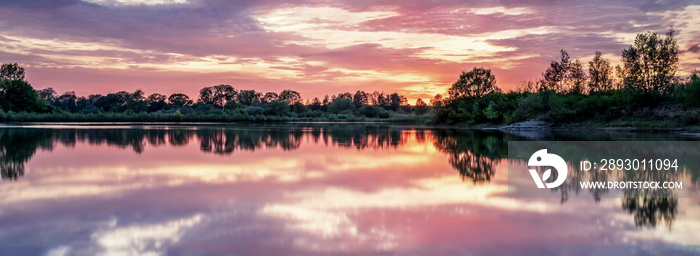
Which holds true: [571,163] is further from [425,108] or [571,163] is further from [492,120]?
[425,108]

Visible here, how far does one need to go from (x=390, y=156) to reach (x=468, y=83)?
42987 millimetres

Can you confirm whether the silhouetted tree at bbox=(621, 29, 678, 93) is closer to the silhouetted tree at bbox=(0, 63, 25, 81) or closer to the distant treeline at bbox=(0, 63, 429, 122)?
the distant treeline at bbox=(0, 63, 429, 122)

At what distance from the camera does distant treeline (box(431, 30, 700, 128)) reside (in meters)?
→ 35.4

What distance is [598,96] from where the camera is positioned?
42.7 metres

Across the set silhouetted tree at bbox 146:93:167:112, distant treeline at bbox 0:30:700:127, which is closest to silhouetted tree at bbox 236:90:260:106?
silhouetted tree at bbox 146:93:167:112

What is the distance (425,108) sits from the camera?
376 feet

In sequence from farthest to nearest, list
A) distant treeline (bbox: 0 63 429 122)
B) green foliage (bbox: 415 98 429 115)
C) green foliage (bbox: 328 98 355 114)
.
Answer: green foliage (bbox: 328 98 355 114) → green foliage (bbox: 415 98 429 115) → distant treeline (bbox: 0 63 429 122)

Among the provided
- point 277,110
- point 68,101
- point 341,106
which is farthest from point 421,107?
point 68,101

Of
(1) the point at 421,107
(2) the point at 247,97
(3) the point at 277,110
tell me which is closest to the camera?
(3) the point at 277,110

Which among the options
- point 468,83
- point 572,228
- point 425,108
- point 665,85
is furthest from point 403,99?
point 572,228

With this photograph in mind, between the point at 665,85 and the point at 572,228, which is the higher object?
the point at 665,85

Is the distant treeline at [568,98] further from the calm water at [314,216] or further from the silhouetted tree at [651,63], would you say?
the calm water at [314,216]

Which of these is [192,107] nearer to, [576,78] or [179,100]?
[179,100]

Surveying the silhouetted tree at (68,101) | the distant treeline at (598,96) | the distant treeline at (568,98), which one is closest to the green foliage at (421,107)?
the distant treeline at (568,98)
